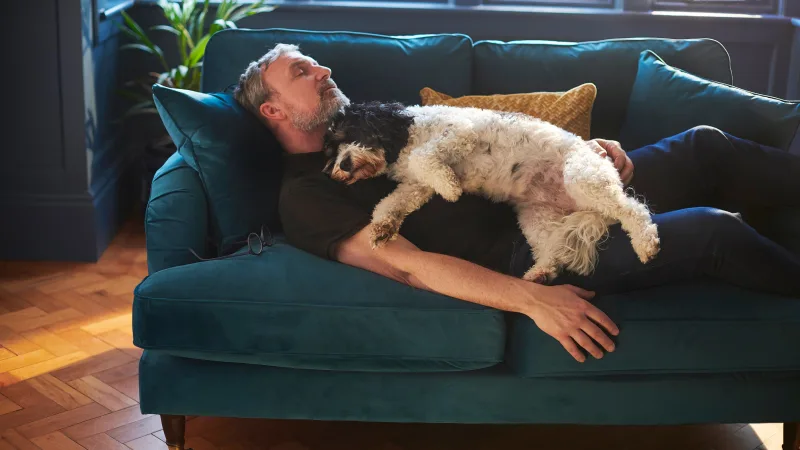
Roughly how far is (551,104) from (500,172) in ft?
1.58

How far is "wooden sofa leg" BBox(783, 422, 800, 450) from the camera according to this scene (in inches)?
91.0

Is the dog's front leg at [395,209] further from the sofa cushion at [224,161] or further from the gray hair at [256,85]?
the gray hair at [256,85]

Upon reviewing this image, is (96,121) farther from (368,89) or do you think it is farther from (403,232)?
(403,232)

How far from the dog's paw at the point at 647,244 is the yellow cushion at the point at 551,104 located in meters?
0.63

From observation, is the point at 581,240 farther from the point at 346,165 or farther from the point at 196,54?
the point at 196,54

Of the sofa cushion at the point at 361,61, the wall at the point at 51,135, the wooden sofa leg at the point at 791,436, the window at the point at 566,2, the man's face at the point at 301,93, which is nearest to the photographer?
the wooden sofa leg at the point at 791,436

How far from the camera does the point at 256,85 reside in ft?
8.42

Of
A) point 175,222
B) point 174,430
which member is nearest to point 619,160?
point 175,222

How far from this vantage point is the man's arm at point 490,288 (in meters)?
2.09

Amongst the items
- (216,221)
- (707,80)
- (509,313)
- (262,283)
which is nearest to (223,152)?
(216,221)

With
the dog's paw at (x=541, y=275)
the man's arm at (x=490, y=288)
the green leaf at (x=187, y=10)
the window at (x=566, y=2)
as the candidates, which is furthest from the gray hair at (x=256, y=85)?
the window at (x=566, y=2)

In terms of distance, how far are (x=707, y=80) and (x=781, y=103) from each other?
0.27m

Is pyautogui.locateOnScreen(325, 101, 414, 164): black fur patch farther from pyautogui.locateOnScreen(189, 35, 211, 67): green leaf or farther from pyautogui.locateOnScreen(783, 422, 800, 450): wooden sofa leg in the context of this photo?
pyautogui.locateOnScreen(189, 35, 211, 67): green leaf

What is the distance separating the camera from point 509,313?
7.17 ft
